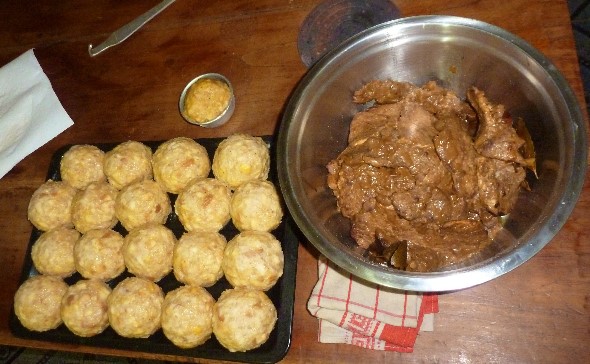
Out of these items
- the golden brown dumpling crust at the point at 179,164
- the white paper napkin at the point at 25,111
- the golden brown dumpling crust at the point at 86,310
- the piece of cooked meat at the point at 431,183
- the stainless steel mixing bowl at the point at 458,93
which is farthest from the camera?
the white paper napkin at the point at 25,111

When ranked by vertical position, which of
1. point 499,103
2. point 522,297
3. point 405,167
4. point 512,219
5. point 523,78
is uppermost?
point 523,78

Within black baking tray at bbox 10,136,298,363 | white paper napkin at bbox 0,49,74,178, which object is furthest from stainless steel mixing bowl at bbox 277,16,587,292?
white paper napkin at bbox 0,49,74,178

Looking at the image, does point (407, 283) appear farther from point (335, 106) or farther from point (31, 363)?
point (31, 363)

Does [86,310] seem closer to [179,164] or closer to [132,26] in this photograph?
[179,164]

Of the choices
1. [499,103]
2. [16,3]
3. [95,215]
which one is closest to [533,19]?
[499,103]

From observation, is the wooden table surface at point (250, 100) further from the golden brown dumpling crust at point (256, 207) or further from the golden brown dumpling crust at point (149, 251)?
the golden brown dumpling crust at point (149, 251)

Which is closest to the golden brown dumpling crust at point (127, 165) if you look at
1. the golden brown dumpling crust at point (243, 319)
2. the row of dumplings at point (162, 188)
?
the row of dumplings at point (162, 188)
